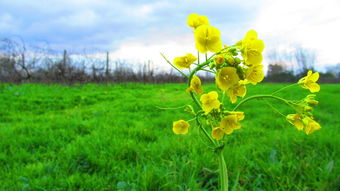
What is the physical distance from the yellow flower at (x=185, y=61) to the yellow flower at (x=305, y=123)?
506 millimetres

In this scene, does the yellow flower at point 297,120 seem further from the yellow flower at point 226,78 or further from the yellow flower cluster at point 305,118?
the yellow flower at point 226,78

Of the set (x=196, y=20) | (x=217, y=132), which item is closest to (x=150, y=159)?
(x=217, y=132)

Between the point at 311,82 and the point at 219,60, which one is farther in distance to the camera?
the point at 311,82

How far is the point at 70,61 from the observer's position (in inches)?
720

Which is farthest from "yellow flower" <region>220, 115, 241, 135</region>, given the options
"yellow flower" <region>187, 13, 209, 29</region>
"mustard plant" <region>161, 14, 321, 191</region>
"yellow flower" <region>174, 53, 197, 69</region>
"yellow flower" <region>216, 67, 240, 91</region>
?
"yellow flower" <region>187, 13, 209, 29</region>

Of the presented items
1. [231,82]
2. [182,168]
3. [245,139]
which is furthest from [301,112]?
[245,139]

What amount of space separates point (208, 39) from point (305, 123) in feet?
1.76

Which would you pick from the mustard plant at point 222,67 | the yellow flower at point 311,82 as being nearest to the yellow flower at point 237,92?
the mustard plant at point 222,67

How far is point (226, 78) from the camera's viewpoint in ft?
2.85

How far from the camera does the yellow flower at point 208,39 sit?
88 cm

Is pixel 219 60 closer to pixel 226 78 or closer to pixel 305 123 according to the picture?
pixel 226 78

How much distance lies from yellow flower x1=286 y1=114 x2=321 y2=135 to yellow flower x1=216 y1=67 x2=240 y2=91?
388 millimetres

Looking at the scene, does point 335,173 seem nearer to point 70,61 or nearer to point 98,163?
point 98,163

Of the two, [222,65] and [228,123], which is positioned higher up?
[222,65]
